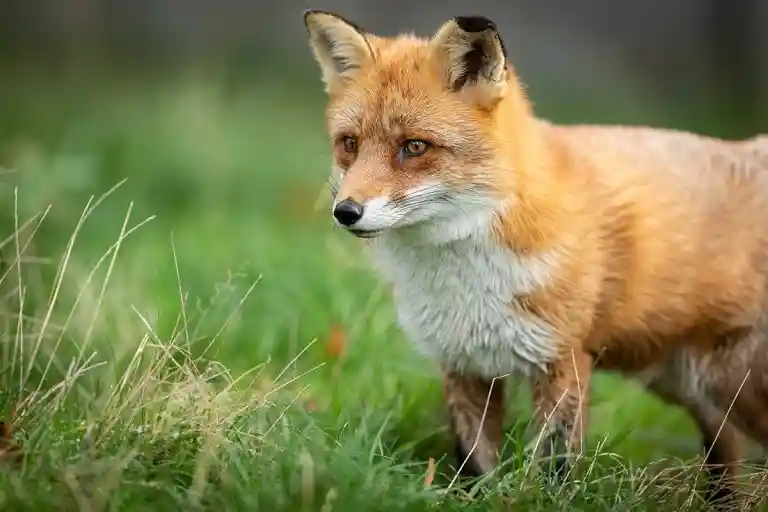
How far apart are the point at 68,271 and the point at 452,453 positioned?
1.93 metres

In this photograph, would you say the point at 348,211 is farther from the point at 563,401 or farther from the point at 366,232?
the point at 563,401

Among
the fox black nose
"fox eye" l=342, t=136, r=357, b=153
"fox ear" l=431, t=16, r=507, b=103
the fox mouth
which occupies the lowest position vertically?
the fox mouth

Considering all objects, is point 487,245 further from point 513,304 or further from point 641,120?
point 641,120

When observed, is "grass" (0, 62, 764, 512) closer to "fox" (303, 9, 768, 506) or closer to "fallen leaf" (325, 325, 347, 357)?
"fallen leaf" (325, 325, 347, 357)

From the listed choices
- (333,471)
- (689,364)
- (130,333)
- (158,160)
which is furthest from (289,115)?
(333,471)

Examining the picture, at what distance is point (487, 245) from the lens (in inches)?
144

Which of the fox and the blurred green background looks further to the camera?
the blurred green background

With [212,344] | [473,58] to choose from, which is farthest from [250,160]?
[473,58]

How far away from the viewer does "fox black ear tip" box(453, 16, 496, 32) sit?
344 centimetres

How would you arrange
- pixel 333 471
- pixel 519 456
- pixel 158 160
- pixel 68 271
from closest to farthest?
pixel 333 471
pixel 519 456
pixel 68 271
pixel 158 160

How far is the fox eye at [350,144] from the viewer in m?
3.68

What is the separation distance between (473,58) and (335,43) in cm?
54

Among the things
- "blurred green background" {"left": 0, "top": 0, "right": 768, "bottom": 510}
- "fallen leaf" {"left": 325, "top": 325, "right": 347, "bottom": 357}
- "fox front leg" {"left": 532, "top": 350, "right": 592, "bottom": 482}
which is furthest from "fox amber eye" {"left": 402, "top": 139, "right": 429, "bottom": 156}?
"fallen leaf" {"left": 325, "top": 325, "right": 347, "bottom": 357}

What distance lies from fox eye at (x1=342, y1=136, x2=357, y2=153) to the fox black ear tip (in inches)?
20.5
